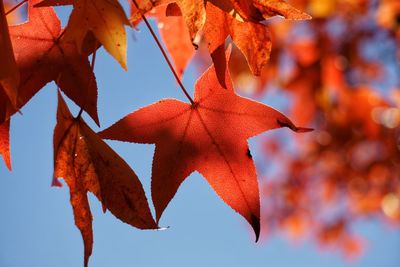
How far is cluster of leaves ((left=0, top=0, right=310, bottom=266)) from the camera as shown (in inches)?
29.2

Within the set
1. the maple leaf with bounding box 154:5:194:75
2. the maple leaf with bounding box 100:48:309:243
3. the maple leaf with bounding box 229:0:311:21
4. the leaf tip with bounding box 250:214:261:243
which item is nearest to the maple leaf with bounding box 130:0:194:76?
the maple leaf with bounding box 154:5:194:75

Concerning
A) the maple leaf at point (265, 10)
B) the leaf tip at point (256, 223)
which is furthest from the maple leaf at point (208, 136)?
the maple leaf at point (265, 10)

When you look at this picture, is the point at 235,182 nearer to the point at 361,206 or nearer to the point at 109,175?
the point at 109,175

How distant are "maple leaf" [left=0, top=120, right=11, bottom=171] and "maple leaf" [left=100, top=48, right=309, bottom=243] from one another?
16 centimetres

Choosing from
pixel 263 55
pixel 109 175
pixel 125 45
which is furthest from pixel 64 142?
pixel 263 55

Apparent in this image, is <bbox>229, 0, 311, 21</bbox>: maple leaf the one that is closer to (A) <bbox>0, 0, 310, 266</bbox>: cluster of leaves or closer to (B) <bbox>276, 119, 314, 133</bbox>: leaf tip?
(A) <bbox>0, 0, 310, 266</bbox>: cluster of leaves

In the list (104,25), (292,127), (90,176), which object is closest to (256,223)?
(292,127)

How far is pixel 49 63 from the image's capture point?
0.88 meters

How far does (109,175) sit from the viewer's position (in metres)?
0.79

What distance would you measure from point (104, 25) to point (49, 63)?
209mm

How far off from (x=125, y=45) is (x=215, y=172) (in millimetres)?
297

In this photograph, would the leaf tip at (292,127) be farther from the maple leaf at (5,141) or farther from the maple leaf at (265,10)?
the maple leaf at (5,141)

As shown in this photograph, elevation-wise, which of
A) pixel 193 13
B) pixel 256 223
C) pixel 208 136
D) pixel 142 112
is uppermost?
pixel 193 13

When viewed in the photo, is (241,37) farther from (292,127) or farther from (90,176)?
(90,176)
